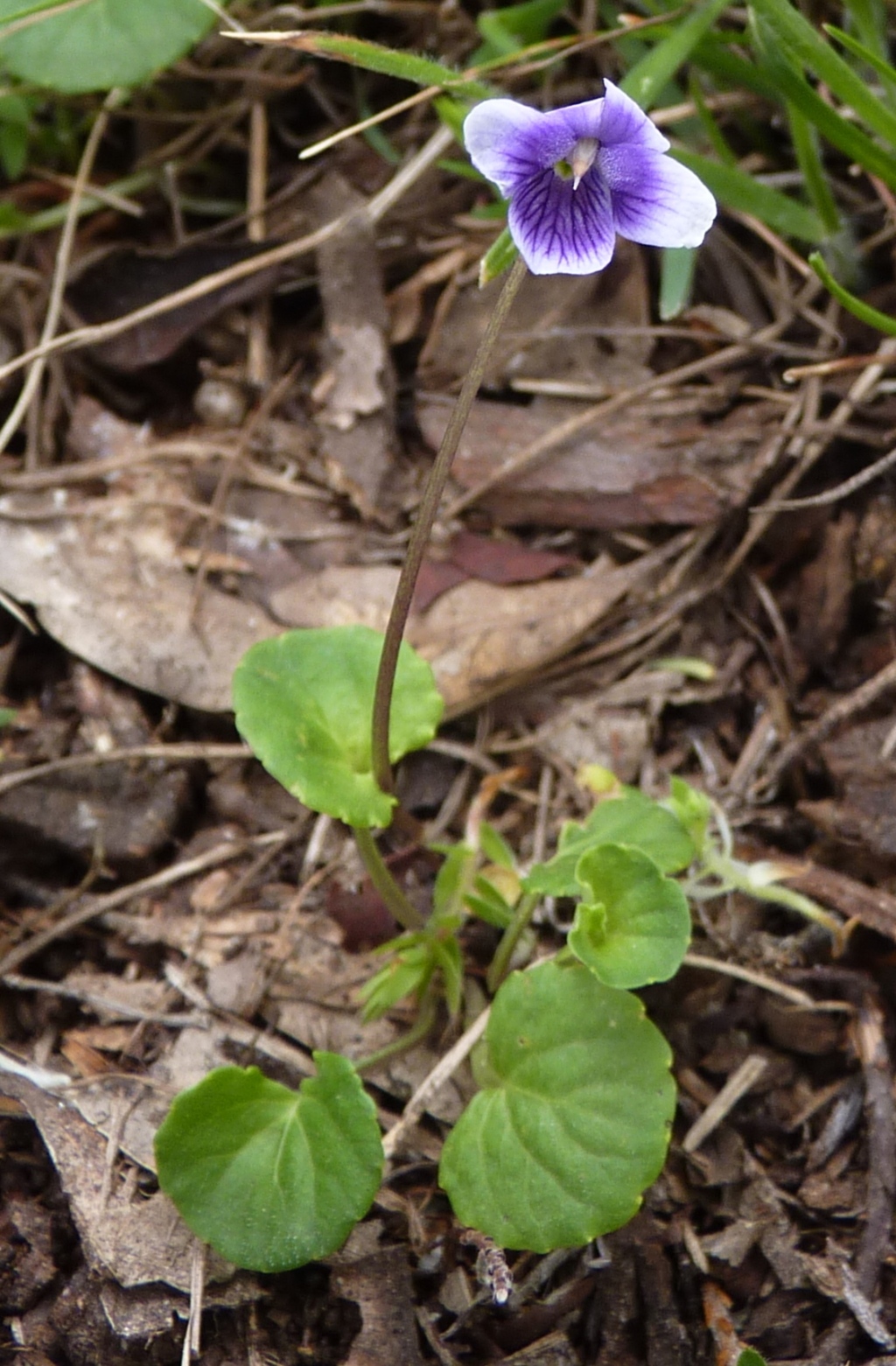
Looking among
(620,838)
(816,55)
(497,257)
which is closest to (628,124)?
(497,257)

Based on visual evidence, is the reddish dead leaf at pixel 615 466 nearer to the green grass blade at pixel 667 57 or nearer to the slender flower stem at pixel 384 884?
the green grass blade at pixel 667 57

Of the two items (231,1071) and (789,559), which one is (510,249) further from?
(231,1071)

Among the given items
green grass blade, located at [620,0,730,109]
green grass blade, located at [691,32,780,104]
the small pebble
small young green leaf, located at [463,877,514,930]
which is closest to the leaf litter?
the small pebble

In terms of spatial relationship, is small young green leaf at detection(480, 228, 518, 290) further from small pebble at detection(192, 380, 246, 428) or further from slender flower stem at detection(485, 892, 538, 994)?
small pebble at detection(192, 380, 246, 428)

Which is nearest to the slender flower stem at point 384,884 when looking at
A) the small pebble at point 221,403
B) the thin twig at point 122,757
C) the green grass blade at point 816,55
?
the thin twig at point 122,757

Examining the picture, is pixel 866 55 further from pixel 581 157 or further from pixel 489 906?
pixel 489 906

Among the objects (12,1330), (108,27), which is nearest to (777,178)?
(108,27)

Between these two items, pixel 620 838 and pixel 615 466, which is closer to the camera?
pixel 620 838
